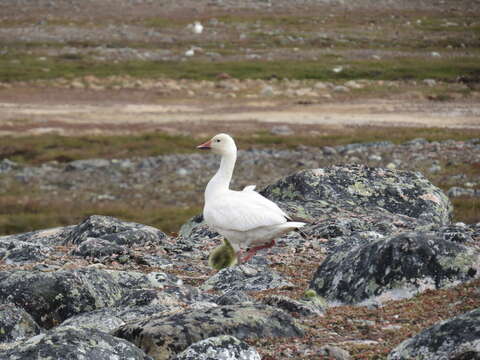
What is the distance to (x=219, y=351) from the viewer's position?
693 centimetres

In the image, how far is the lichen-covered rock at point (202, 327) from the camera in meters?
7.74

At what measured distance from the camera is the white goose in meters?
12.0

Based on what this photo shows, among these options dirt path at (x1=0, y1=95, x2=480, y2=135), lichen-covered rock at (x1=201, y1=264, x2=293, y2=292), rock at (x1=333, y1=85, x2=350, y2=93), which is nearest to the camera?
lichen-covered rock at (x1=201, y1=264, x2=293, y2=292)

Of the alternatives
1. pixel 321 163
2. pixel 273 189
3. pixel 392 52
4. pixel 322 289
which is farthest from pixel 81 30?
pixel 322 289

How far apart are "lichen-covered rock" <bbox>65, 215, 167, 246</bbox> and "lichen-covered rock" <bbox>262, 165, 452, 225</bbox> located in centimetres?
245

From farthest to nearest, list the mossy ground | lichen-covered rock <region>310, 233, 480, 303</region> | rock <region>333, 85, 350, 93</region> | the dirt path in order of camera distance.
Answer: rock <region>333, 85, 350, 93</region>, the dirt path, the mossy ground, lichen-covered rock <region>310, 233, 480, 303</region>

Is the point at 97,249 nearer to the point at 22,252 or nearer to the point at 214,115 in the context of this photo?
the point at 22,252

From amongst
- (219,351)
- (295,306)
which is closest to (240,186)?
(295,306)

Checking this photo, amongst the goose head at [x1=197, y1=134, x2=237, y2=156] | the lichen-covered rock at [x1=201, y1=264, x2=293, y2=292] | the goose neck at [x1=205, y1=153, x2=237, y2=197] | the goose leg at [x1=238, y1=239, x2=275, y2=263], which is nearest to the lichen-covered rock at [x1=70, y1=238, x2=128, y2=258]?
the goose neck at [x1=205, y1=153, x2=237, y2=197]

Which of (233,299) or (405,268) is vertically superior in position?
(405,268)

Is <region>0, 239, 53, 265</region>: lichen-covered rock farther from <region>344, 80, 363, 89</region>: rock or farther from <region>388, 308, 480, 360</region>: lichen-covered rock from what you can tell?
<region>344, 80, 363, 89</region>: rock

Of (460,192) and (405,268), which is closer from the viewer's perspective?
(405,268)

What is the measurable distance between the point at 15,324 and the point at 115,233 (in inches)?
246

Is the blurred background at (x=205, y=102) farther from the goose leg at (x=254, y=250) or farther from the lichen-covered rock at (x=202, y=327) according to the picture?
the lichen-covered rock at (x=202, y=327)
